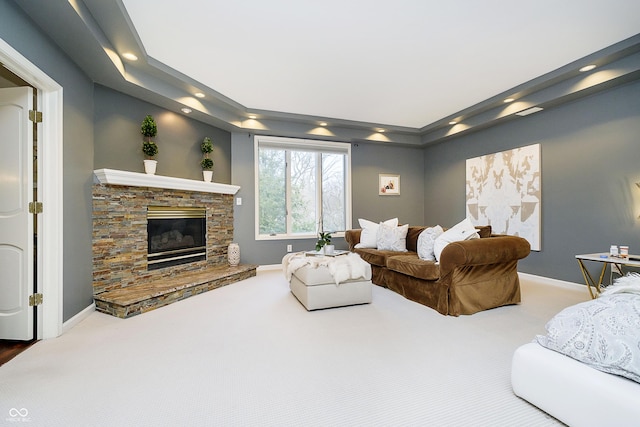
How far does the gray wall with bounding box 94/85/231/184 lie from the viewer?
3.15m

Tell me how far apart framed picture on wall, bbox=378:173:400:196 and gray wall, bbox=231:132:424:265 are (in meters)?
0.09

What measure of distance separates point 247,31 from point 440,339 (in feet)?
10.6

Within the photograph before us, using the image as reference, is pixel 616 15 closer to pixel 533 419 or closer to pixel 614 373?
pixel 614 373

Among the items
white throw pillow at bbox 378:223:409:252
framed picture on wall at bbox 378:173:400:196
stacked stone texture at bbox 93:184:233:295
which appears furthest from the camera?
framed picture on wall at bbox 378:173:400:196

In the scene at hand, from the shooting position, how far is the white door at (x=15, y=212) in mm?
2264

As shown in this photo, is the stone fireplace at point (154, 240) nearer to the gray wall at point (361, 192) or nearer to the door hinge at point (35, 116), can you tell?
the gray wall at point (361, 192)

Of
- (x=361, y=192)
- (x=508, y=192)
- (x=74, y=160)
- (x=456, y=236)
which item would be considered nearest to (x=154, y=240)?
(x=74, y=160)

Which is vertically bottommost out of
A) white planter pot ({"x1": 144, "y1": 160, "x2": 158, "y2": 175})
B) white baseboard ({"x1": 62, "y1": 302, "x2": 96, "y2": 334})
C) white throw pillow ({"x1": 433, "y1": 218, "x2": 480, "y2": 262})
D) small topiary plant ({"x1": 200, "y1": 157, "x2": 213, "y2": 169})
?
white baseboard ({"x1": 62, "y1": 302, "x2": 96, "y2": 334})

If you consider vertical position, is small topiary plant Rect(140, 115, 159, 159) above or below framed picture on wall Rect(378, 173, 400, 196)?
above

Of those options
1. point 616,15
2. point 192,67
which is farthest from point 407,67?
point 192,67

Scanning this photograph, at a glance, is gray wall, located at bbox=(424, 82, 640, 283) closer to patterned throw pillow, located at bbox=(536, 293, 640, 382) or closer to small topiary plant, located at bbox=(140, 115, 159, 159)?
patterned throw pillow, located at bbox=(536, 293, 640, 382)

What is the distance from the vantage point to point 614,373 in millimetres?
1220

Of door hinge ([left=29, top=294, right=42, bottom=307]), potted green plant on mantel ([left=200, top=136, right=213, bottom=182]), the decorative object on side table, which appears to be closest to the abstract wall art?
the decorative object on side table

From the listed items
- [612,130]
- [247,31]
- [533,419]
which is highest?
[247,31]
